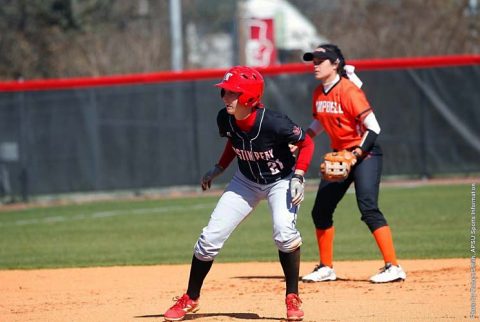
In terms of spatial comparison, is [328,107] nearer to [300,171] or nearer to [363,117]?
[363,117]

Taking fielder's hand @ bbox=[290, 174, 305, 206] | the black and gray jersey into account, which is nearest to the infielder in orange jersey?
the black and gray jersey

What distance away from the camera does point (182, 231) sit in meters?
13.2

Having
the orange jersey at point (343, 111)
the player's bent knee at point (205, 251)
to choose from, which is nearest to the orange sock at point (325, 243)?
the orange jersey at point (343, 111)

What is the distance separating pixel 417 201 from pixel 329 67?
7282mm

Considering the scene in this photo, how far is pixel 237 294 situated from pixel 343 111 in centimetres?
186

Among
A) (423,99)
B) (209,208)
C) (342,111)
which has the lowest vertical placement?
(209,208)

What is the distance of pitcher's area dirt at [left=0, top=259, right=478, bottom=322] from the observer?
717 centimetres

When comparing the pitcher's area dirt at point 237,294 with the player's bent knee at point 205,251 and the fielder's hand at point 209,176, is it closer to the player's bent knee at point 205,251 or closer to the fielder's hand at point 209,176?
the player's bent knee at point 205,251

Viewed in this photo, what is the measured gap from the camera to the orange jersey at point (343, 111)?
8.30 meters

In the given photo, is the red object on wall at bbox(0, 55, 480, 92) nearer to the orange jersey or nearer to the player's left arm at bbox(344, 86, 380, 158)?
the orange jersey

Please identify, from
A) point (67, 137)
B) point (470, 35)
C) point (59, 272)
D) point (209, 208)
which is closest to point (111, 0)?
point (470, 35)

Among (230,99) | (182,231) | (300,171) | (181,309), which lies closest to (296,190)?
(300,171)

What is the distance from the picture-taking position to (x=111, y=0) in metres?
30.6

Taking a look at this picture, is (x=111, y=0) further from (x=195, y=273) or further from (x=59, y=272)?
(x=195, y=273)
